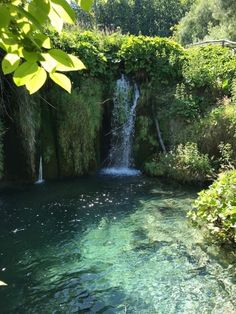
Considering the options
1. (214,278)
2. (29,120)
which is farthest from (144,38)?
(214,278)

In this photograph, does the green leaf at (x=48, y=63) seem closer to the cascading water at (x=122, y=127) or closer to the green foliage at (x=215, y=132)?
the green foliage at (x=215, y=132)

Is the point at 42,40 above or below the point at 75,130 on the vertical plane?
above

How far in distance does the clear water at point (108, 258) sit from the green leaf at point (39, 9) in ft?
14.8

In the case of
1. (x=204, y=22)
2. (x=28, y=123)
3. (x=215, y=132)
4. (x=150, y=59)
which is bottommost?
(x=215, y=132)

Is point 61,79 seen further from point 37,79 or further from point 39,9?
point 39,9

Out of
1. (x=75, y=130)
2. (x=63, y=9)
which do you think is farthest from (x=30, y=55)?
(x=75, y=130)

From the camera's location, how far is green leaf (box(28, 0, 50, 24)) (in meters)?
1.00

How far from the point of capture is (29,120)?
35.3 ft

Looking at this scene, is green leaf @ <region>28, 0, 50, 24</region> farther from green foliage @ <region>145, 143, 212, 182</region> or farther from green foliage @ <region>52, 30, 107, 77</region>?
green foliage @ <region>52, 30, 107, 77</region>

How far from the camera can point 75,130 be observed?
39.1ft

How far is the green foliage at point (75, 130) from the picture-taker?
466 inches

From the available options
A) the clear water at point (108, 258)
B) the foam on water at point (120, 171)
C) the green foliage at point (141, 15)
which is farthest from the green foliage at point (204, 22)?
the clear water at point (108, 258)

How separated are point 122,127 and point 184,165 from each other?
2.84m

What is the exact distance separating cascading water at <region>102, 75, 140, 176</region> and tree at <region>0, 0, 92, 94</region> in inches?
464
